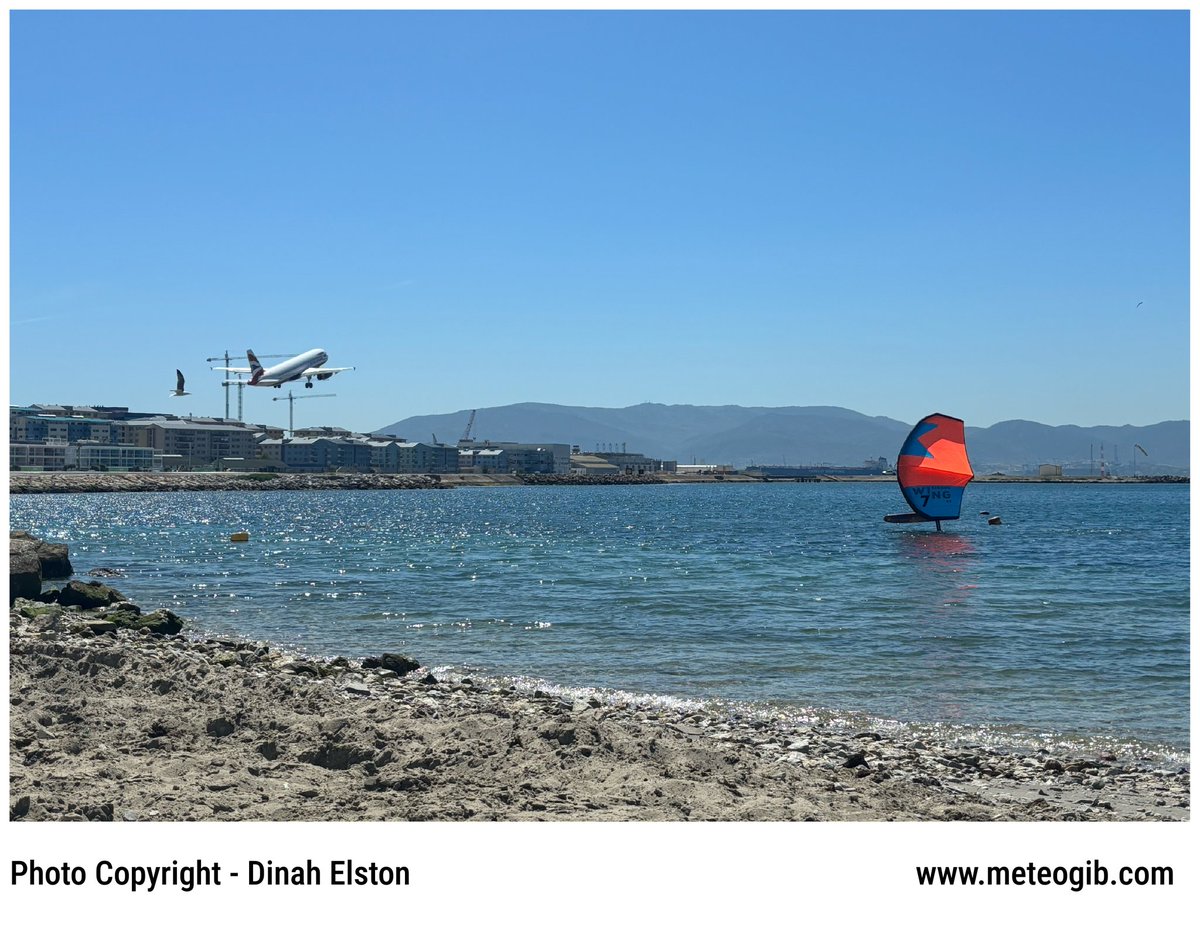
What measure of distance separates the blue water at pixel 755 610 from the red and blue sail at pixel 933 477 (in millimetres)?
4676

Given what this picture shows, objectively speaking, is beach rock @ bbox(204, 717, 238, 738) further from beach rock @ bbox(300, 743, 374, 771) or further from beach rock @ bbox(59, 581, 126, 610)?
beach rock @ bbox(59, 581, 126, 610)

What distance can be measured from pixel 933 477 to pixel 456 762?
2733 inches

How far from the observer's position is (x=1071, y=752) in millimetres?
15125

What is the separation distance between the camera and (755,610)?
30922 millimetres

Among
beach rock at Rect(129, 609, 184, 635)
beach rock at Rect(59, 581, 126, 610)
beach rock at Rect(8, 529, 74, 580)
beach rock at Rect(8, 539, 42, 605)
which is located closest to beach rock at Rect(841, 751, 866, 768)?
beach rock at Rect(129, 609, 184, 635)

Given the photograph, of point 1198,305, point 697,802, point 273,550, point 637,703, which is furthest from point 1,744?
point 273,550

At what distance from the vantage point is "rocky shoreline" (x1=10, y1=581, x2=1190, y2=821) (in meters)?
10.6

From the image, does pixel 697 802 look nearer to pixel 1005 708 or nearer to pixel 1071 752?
pixel 1071 752

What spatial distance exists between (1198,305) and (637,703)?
10.7 metres

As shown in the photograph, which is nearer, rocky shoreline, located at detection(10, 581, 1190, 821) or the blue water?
rocky shoreline, located at detection(10, 581, 1190, 821)

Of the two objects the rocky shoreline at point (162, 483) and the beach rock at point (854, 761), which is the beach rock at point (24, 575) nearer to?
the beach rock at point (854, 761)

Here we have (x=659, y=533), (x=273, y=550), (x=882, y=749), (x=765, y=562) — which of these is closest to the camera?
(x=882, y=749)

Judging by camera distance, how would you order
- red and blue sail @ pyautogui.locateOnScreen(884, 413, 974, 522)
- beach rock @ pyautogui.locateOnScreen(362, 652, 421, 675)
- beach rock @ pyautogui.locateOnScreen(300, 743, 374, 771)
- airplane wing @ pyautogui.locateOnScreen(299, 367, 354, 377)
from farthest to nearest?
airplane wing @ pyautogui.locateOnScreen(299, 367, 354, 377), red and blue sail @ pyautogui.locateOnScreen(884, 413, 974, 522), beach rock @ pyautogui.locateOnScreen(362, 652, 421, 675), beach rock @ pyautogui.locateOnScreen(300, 743, 374, 771)

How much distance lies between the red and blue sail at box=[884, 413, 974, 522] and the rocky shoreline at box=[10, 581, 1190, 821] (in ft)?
201
